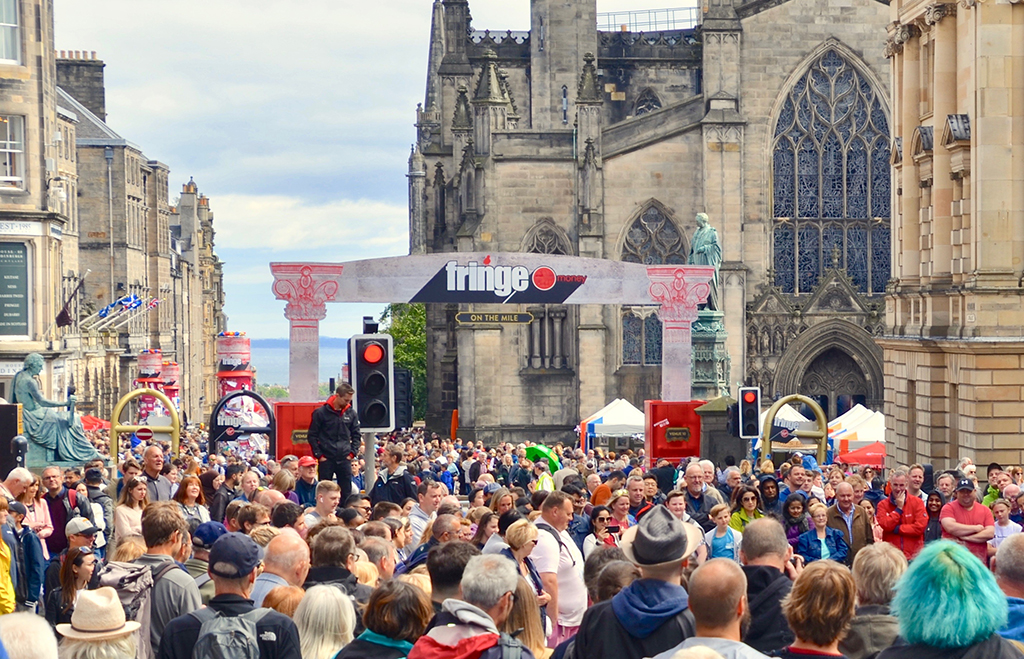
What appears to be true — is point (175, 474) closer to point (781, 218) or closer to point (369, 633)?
point (369, 633)

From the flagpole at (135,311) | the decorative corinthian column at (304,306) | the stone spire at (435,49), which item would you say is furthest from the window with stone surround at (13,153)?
the stone spire at (435,49)

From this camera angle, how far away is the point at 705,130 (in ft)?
137

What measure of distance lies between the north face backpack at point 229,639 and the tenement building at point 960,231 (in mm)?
17124

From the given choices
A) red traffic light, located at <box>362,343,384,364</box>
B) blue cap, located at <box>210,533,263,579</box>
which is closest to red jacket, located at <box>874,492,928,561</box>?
red traffic light, located at <box>362,343,384,364</box>

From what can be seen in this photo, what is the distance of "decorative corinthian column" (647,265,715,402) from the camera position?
2378cm

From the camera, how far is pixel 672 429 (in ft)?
75.9

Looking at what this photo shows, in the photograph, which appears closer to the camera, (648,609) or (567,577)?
(648,609)

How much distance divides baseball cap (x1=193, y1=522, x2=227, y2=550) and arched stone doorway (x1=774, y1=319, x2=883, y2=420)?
3412cm

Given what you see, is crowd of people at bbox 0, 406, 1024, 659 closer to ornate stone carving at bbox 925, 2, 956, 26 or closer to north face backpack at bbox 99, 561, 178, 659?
north face backpack at bbox 99, 561, 178, 659

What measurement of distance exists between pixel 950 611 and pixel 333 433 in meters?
9.04

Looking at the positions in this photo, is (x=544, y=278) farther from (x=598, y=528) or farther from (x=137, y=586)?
(x=137, y=586)

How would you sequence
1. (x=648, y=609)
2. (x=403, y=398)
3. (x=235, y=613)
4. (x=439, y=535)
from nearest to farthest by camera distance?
1. (x=648, y=609)
2. (x=235, y=613)
3. (x=439, y=535)
4. (x=403, y=398)

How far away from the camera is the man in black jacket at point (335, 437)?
545 inches

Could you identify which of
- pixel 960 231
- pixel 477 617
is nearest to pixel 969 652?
pixel 477 617
